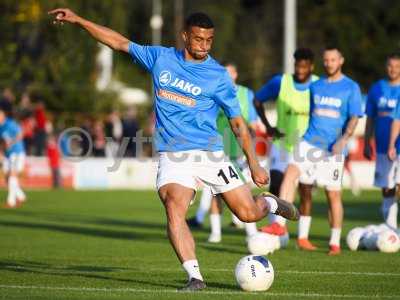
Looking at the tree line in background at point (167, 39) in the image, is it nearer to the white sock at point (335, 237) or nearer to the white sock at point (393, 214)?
the white sock at point (393, 214)

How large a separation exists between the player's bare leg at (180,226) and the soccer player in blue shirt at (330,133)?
4.17 m

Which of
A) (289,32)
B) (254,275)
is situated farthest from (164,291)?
(289,32)

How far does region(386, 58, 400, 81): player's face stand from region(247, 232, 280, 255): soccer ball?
338 cm

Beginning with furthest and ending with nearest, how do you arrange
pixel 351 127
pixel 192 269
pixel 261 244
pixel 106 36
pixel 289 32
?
pixel 289 32, pixel 351 127, pixel 261 244, pixel 106 36, pixel 192 269

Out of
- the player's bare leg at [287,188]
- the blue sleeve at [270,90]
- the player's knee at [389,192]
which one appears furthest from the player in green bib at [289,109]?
the player's knee at [389,192]

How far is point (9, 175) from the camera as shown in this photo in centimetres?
2531

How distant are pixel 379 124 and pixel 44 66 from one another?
A: 26828 mm

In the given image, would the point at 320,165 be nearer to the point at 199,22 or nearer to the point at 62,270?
the point at 62,270

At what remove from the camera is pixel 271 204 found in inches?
444

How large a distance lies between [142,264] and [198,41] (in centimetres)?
347

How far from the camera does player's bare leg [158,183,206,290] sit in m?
10.4

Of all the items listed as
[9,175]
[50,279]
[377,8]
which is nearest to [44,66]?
[9,175]

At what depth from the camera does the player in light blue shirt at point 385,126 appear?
15.8 metres

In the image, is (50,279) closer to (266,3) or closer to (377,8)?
(377,8)
